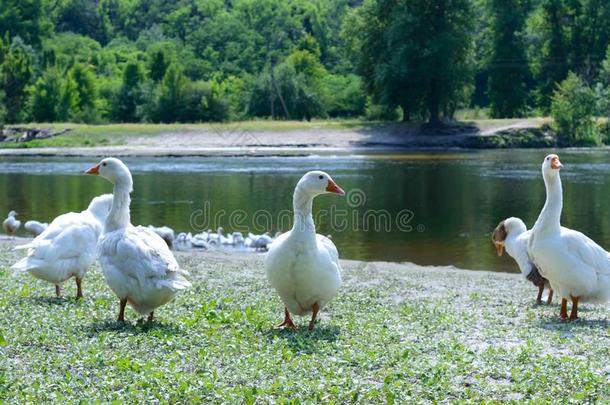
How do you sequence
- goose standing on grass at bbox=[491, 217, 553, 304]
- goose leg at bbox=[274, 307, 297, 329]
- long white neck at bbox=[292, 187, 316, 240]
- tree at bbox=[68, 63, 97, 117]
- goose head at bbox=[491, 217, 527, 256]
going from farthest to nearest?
tree at bbox=[68, 63, 97, 117] → goose head at bbox=[491, 217, 527, 256] → goose standing on grass at bbox=[491, 217, 553, 304] → goose leg at bbox=[274, 307, 297, 329] → long white neck at bbox=[292, 187, 316, 240]

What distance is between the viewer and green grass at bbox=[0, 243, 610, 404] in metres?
8.35

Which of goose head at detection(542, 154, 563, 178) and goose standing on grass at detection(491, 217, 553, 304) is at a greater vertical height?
goose head at detection(542, 154, 563, 178)

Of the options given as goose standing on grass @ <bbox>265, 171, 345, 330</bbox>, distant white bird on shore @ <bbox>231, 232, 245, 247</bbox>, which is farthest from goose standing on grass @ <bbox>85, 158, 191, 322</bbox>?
distant white bird on shore @ <bbox>231, 232, 245, 247</bbox>

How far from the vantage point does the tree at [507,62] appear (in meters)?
97.8

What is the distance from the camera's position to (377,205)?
36781 mm

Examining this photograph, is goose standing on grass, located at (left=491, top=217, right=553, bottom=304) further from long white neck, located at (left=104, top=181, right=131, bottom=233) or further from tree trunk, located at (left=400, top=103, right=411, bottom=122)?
tree trunk, located at (left=400, top=103, right=411, bottom=122)

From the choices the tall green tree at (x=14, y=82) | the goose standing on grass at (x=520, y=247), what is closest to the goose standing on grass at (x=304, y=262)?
the goose standing on grass at (x=520, y=247)

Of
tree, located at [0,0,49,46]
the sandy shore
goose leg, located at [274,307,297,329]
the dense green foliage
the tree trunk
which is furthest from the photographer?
tree, located at [0,0,49,46]

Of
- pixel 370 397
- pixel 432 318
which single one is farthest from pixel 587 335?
pixel 370 397

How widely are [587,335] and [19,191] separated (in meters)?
35.5

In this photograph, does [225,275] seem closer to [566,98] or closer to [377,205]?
[377,205]

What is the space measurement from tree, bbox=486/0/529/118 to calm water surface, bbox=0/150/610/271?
3460 cm

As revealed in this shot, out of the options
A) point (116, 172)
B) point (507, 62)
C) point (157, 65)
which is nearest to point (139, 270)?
point (116, 172)

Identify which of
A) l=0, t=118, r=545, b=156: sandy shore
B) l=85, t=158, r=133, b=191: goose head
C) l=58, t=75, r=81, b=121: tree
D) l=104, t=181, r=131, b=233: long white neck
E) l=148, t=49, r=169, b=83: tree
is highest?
l=148, t=49, r=169, b=83: tree
